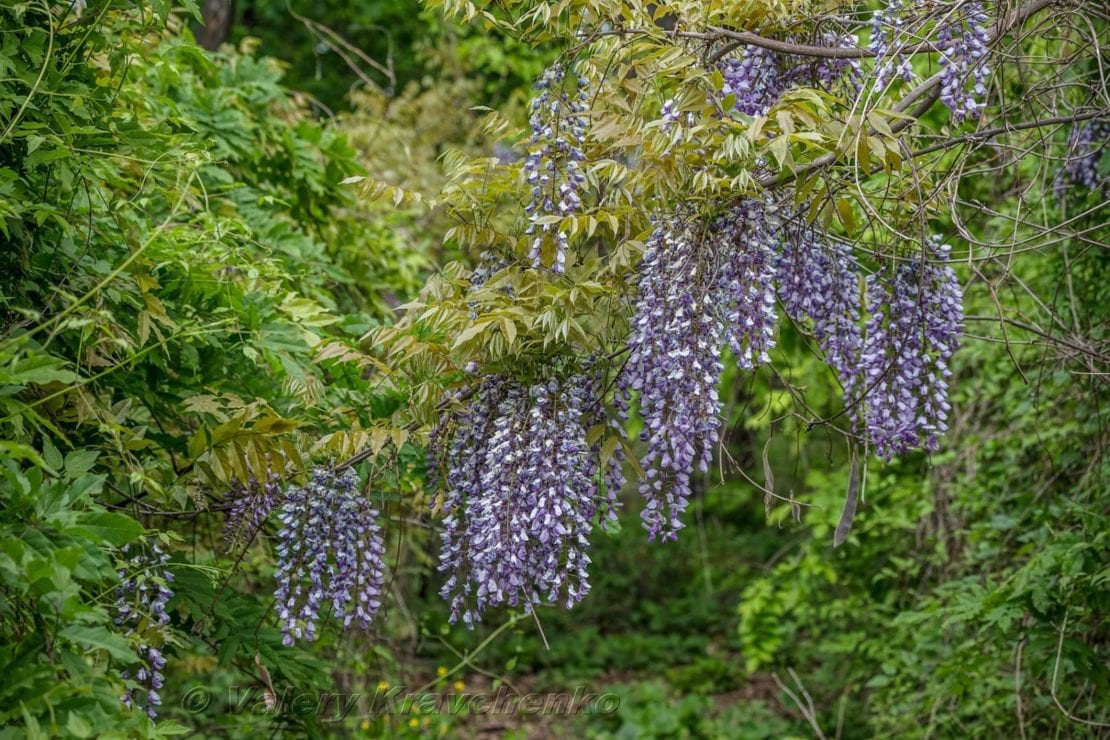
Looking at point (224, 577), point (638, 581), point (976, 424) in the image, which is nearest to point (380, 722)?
point (224, 577)

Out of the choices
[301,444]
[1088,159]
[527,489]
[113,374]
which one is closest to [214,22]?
[113,374]

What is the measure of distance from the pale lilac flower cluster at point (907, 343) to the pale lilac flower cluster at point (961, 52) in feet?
1.36

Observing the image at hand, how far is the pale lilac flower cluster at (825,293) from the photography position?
2.99m

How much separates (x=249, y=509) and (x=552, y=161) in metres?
1.28

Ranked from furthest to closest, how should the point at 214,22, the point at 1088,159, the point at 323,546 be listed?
the point at 214,22 → the point at 1088,159 → the point at 323,546

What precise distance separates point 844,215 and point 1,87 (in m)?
2.05

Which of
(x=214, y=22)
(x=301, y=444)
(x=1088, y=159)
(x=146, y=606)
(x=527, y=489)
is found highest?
(x=214, y=22)

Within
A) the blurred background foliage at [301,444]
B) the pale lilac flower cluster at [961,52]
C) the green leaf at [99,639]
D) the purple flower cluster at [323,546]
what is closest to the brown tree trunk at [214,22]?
the blurred background foliage at [301,444]

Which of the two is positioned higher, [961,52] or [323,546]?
[961,52]

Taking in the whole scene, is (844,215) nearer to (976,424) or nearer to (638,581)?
(976,424)

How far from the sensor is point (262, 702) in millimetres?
3268

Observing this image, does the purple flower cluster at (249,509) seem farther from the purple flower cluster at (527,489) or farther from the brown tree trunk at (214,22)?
the brown tree trunk at (214,22)

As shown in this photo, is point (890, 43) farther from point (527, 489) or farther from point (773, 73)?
point (527, 489)

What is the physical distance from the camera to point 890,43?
2.73 m
